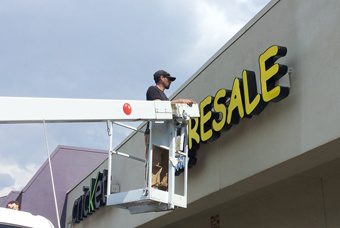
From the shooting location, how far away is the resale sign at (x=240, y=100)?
28.4 feet

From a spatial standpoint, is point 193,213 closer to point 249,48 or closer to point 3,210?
point 249,48

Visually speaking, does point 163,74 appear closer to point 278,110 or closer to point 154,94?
point 154,94

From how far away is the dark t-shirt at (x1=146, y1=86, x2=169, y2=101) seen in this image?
25.6 ft

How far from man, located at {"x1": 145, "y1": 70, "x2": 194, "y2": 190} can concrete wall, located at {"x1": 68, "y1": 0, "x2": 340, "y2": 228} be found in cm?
181

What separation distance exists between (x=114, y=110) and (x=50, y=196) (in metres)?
17.8

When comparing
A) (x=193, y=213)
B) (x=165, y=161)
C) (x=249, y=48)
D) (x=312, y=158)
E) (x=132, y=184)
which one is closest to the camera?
(x=165, y=161)

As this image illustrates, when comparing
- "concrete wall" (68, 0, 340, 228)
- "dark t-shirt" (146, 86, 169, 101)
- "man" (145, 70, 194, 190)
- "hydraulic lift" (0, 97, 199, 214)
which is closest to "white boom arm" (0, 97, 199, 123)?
"hydraulic lift" (0, 97, 199, 214)

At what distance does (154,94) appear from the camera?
25.6 ft

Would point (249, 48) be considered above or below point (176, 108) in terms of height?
above

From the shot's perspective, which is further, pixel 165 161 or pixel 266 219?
pixel 266 219

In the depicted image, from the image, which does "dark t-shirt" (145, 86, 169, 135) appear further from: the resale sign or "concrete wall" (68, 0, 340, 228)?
"concrete wall" (68, 0, 340, 228)

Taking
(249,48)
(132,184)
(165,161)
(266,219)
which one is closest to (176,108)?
(165,161)

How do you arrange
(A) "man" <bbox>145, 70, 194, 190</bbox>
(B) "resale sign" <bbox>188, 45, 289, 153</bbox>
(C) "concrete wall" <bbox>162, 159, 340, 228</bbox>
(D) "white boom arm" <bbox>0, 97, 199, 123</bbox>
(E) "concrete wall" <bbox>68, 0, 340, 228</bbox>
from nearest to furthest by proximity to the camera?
(D) "white boom arm" <bbox>0, 97, 199, 123</bbox> < (A) "man" <bbox>145, 70, 194, 190</bbox> < (E) "concrete wall" <bbox>68, 0, 340, 228</bbox> < (B) "resale sign" <bbox>188, 45, 289, 153</bbox> < (C) "concrete wall" <bbox>162, 159, 340, 228</bbox>

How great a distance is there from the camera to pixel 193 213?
41.2ft
